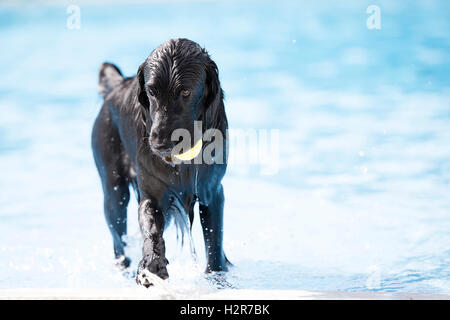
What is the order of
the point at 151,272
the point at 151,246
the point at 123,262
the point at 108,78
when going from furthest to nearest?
1. the point at 108,78
2. the point at 123,262
3. the point at 151,246
4. the point at 151,272

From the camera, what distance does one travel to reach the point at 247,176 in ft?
21.5

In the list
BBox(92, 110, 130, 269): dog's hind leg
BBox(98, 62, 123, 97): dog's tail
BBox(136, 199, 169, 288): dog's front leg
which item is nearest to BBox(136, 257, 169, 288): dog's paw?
BBox(136, 199, 169, 288): dog's front leg

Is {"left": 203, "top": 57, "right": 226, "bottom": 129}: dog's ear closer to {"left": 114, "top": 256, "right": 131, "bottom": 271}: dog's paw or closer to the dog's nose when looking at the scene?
the dog's nose

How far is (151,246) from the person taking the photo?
8.80 ft

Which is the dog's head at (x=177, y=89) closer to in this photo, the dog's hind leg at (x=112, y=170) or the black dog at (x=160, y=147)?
the black dog at (x=160, y=147)

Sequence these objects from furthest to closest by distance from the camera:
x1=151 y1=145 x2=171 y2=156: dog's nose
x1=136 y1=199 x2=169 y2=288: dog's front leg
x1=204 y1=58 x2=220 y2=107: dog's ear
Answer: x1=204 y1=58 x2=220 y2=107: dog's ear < x1=136 y1=199 x2=169 y2=288: dog's front leg < x1=151 y1=145 x2=171 y2=156: dog's nose

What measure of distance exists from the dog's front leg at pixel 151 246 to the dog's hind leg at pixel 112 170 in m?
0.77

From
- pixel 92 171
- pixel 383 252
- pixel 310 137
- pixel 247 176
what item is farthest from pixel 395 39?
pixel 383 252

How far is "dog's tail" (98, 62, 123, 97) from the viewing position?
4094mm

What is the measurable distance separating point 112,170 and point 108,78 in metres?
0.75

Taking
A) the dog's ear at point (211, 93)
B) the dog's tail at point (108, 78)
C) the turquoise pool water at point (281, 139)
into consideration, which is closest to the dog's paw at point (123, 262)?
the turquoise pool water at point (281, 139)

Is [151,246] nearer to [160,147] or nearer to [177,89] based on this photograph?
[160,147]

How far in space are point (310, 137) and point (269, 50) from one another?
2803mm

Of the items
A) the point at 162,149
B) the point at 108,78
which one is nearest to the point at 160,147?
the point at 162,149
